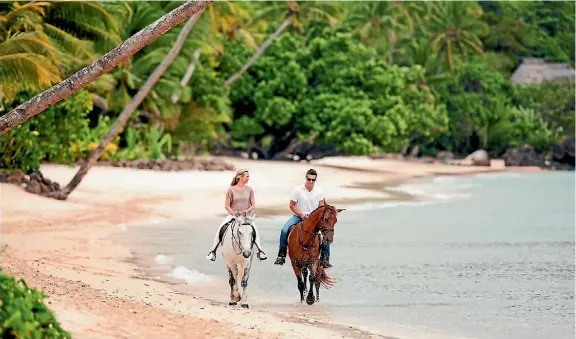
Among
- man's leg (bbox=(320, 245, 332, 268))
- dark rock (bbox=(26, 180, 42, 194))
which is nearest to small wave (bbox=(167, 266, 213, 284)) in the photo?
man's leg (bbox=(320, 245, 332, 268))

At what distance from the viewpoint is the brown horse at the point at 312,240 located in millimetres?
11352

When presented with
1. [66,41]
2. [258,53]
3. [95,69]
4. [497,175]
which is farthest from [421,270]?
[497,175]

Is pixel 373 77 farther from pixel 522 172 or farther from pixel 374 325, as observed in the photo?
pixel 374 325

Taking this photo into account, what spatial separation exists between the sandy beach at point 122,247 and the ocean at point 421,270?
0.71 metres

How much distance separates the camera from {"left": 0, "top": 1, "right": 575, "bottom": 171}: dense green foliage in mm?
24547

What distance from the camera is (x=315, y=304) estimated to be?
41.4 feet

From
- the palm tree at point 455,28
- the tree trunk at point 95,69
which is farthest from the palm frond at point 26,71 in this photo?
the palm tree at point 455,28

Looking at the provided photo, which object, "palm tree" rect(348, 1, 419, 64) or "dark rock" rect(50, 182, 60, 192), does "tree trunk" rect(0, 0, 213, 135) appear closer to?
"dark rock" rect(50, 182, 60, 192)

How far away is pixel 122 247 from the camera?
1769 cm

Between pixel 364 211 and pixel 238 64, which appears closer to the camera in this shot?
pixel 364 211

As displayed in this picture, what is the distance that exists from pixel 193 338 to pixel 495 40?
68556 mm

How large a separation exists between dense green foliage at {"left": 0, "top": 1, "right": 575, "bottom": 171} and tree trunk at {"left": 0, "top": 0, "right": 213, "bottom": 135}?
30.8ft

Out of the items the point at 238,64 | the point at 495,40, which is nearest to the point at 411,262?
the point at 238,64

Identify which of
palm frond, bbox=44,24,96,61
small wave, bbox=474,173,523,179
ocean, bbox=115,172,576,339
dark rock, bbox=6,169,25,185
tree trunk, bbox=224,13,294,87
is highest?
tree trunk, bbox=224,13,294,87
